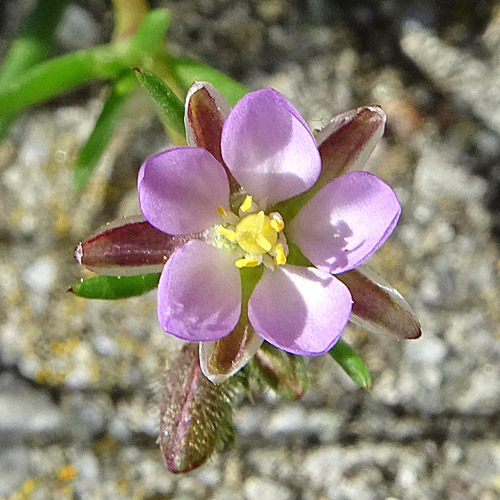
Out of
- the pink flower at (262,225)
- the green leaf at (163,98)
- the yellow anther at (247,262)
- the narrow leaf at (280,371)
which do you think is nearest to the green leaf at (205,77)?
the green leaf at (163,98)

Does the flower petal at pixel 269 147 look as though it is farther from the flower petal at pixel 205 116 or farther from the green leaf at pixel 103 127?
the green leaf at pixel 103 127

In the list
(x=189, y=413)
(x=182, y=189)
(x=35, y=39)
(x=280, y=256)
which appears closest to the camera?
(x=182, y=189)

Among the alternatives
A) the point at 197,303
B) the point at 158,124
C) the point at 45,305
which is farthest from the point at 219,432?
the point at 158,124

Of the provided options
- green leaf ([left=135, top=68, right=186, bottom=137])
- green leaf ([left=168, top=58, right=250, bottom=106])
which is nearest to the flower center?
green leaf ([left=135, top=68, right=186, bottom=137])

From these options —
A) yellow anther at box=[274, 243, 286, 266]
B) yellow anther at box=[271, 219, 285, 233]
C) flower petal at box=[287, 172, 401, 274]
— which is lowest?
yellow anther at box=[274, 243, 286, 266]

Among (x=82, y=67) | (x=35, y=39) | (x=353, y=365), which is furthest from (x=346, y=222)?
(x=35, y=39)

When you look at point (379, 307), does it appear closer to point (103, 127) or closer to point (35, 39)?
point (103, 127)

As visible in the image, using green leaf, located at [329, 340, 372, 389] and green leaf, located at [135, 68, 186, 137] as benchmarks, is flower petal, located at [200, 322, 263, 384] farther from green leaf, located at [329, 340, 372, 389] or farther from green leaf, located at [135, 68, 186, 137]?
green leaf, located at [135, 68, 186, 137]
